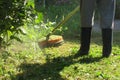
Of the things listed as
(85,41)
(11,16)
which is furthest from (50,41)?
(11,16)

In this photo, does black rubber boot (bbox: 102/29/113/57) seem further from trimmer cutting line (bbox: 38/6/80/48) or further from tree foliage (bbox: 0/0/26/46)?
tree foliage (bbox: 0/0/26/46)

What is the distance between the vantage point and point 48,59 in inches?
219

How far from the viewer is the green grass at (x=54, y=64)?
4789 millimetres

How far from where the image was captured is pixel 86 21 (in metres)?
5.65

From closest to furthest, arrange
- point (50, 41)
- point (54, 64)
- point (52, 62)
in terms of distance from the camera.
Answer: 1. point (54, 64)
2. point (52, 62)
3. point (50, 41)

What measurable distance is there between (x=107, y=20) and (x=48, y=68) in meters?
1.20

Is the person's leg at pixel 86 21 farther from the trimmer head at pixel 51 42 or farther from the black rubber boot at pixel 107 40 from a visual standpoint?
the trimmer head at pixel 51 42

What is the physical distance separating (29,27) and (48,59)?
556 mm

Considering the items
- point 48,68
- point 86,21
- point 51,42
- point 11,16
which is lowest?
point 48,68

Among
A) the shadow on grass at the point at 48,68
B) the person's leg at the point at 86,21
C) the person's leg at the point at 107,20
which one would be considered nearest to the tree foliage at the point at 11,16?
the shadow on grass at the point at 48,68

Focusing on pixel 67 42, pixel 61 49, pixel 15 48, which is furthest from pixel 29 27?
pixel 67 42

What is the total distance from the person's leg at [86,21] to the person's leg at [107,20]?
155 mm

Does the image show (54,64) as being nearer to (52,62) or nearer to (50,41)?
(52,62)

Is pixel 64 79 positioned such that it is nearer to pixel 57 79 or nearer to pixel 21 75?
pixel 57 79
